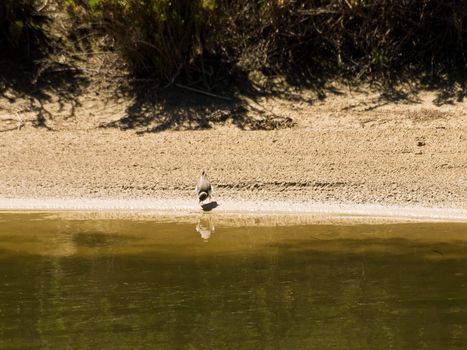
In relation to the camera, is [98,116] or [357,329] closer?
[357,329]

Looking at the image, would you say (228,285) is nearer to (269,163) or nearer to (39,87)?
(269,163)

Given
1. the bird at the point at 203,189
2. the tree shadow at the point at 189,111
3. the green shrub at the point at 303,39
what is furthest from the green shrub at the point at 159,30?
the bird at the point at 203,189

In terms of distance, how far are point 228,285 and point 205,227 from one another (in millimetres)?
1810

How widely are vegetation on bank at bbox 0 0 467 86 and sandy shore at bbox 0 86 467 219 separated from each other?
875mm

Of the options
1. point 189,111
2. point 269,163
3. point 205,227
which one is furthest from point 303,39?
point 205,227

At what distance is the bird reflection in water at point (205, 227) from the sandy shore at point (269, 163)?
1.06 feet

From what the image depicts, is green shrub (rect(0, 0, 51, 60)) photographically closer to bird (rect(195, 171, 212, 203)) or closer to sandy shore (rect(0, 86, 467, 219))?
sandy shore (rect(0, 86, 467, 219))

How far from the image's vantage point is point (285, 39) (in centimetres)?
1267

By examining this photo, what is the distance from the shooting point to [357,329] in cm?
639

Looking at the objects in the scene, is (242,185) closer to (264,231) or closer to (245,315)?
(264,231)

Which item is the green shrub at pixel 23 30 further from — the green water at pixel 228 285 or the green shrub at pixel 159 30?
the green water at pixel 228 285

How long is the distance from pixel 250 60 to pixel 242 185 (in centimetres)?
308

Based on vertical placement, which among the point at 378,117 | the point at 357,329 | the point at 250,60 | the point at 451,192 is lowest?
the point at 357,329

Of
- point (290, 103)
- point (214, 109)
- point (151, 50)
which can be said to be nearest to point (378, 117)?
point (290, 103)
